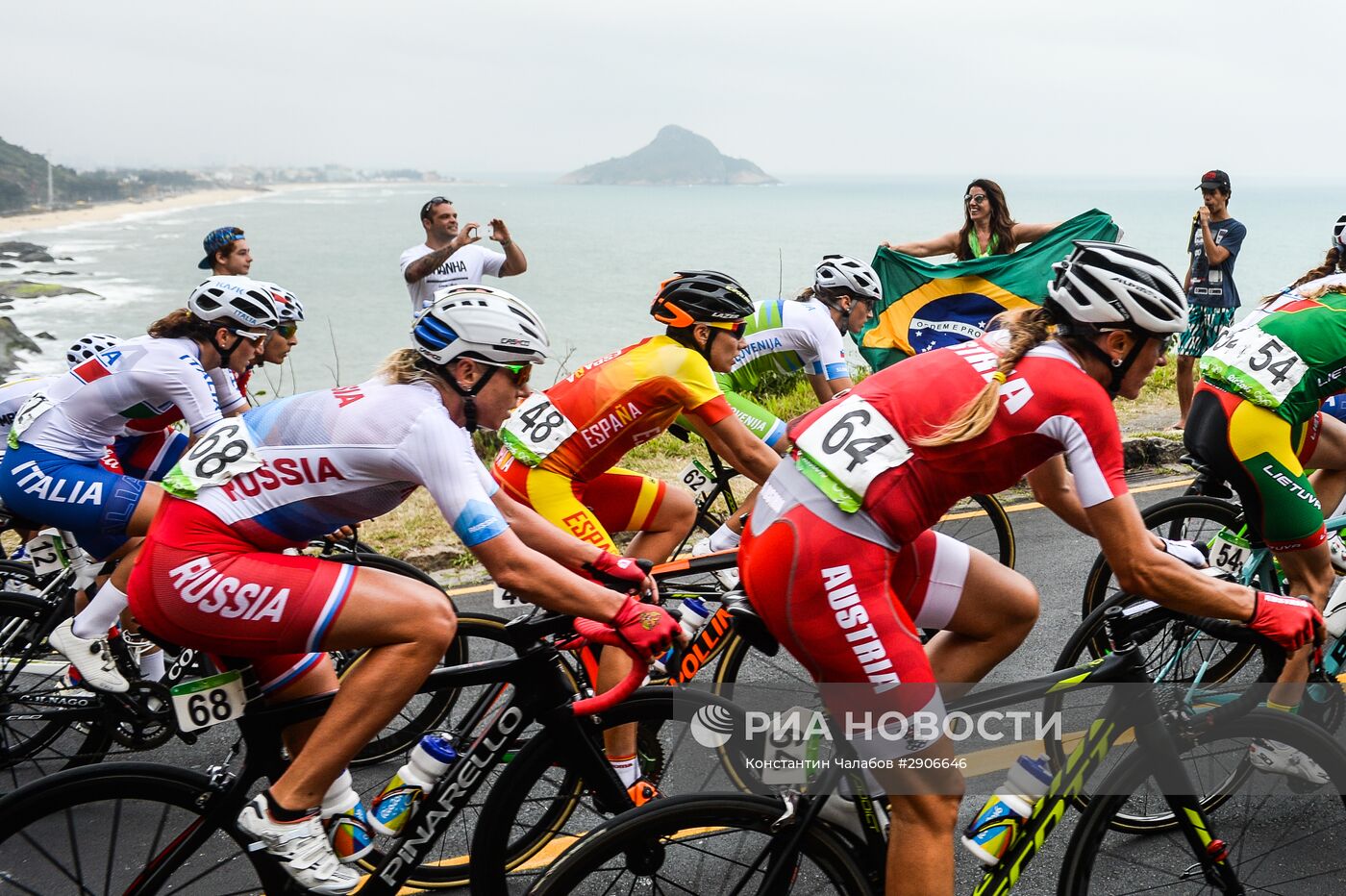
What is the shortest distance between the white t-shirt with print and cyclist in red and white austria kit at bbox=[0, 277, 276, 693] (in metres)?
3.54

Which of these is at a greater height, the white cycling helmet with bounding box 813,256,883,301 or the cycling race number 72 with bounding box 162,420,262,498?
the white cycling helmet with bounding box 813,256,883,301

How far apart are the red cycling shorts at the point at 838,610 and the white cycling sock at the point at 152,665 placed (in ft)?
9.41

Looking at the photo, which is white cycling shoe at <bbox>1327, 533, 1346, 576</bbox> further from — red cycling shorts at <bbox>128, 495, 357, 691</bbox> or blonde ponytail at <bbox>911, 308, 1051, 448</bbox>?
red cycling shorts at <bbox>128, 495, 357, 691</bbox>

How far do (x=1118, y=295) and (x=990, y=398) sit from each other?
0.49 m

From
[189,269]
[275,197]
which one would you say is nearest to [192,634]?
[189,269]

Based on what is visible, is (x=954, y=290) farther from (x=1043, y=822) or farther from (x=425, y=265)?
(x=1043, y=822)

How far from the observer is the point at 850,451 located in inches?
119

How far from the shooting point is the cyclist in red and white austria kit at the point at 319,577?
10.1 feet

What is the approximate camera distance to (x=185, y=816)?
3062 millimetres

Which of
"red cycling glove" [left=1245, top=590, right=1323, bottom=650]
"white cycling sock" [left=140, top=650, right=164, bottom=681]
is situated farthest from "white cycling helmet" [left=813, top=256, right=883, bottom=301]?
"white cycling sock" [left=140, top=650, right=164, bottom=681]

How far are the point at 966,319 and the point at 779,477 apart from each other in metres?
6.36

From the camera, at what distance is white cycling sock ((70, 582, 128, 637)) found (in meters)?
4.48

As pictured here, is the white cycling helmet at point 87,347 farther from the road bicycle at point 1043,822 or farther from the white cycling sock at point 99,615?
the road bicycle at point 1043,822

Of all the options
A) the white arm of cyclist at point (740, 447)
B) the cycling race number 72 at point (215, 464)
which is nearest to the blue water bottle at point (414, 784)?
the cycling race number 72 at point (215, 464)
